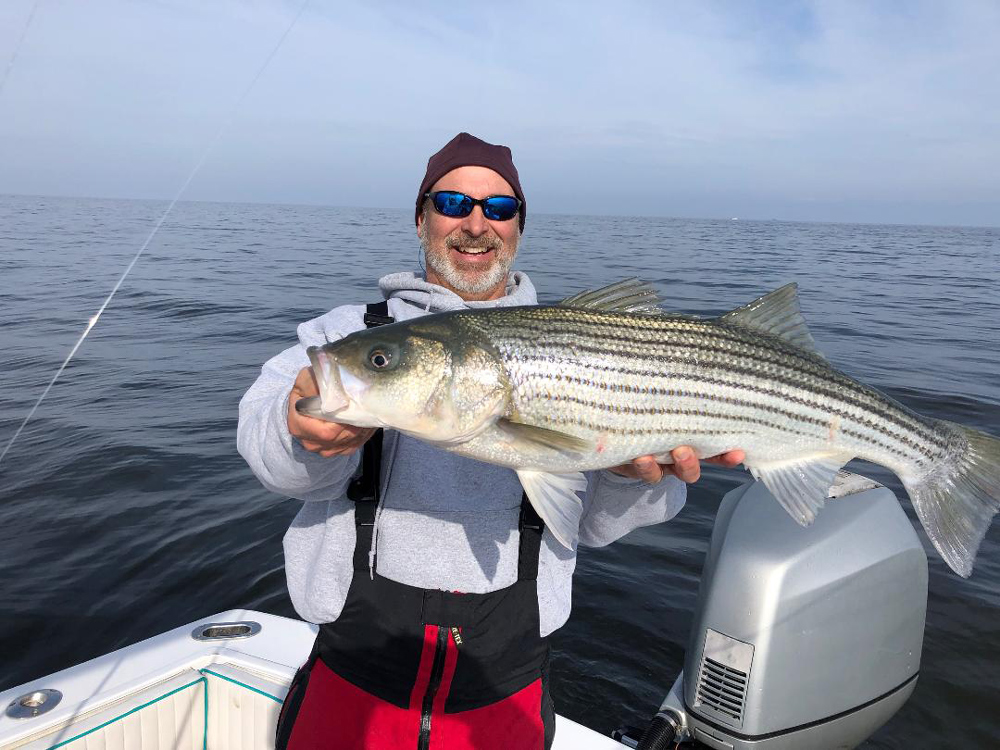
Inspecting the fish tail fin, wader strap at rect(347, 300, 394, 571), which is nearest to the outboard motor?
the fish tail fin

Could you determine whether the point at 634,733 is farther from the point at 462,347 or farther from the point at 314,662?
the point at 462,347

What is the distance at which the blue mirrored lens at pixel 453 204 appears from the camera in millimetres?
4078

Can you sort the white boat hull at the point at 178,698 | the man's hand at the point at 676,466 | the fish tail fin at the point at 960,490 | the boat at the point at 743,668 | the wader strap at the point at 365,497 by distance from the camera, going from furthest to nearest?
the boat at the point at 743,668 < the white boat hull at the point at 178,698 < the fish tail fin at the point at 960,490 < the wader strap at the point at 365,497 < the man's hand at the point at 676,466

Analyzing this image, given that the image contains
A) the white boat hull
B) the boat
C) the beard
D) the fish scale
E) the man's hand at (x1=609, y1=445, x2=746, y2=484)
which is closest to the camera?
the fish scale

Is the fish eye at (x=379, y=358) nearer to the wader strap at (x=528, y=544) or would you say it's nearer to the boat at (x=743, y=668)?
the wader strap at (x=528, y=544)

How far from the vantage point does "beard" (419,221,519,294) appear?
3959mm

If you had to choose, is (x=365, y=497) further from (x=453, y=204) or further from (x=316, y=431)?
(x=453, y=204)

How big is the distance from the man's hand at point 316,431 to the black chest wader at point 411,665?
487 mm

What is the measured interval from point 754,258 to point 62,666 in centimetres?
4098

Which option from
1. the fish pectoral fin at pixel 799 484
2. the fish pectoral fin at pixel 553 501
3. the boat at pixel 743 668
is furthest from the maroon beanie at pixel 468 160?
the boat at pixel 743 668

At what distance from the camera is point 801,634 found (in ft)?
12.3

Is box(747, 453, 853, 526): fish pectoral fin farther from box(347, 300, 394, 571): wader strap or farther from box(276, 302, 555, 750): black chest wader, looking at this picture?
box(347, 300, 394, 571): wader strap

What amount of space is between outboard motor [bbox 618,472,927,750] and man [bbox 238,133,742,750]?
0.93 meters

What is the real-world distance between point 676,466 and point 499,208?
1918 mm
